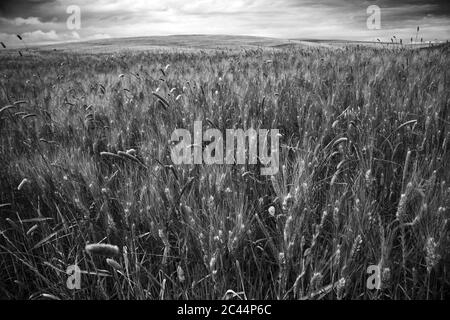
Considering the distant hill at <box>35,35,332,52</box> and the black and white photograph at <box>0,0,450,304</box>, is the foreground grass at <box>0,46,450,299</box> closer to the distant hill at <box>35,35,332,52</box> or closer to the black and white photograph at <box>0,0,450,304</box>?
the black and white photograph at <box>0,0,450,304</box>

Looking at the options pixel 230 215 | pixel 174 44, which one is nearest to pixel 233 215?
pixel 230 215

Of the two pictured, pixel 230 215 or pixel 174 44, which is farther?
pixel 174 44

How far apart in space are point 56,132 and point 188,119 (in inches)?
45.7

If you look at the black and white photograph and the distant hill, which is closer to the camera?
the black and white photograph

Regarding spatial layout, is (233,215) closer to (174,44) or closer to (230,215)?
(230,215)

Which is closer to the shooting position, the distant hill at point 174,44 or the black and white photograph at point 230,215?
the black and white photograph at point 230,215

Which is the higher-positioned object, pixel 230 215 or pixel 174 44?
pixel 174 44

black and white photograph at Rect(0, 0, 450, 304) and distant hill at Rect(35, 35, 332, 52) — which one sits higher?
distant hill at Rect(35, 35, 332, 52)

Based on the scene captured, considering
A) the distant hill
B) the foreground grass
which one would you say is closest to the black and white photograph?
the foreground grass

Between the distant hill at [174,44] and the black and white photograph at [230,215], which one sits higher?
the distant hill at [174,44]

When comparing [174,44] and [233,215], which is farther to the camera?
[174,44]

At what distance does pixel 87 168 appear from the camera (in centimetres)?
172

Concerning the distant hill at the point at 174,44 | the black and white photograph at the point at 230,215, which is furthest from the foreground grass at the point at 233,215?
the distant hill at the point at 174,44

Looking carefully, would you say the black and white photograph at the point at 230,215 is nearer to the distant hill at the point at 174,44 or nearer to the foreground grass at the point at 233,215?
the foreground grass at the point at 233,215
